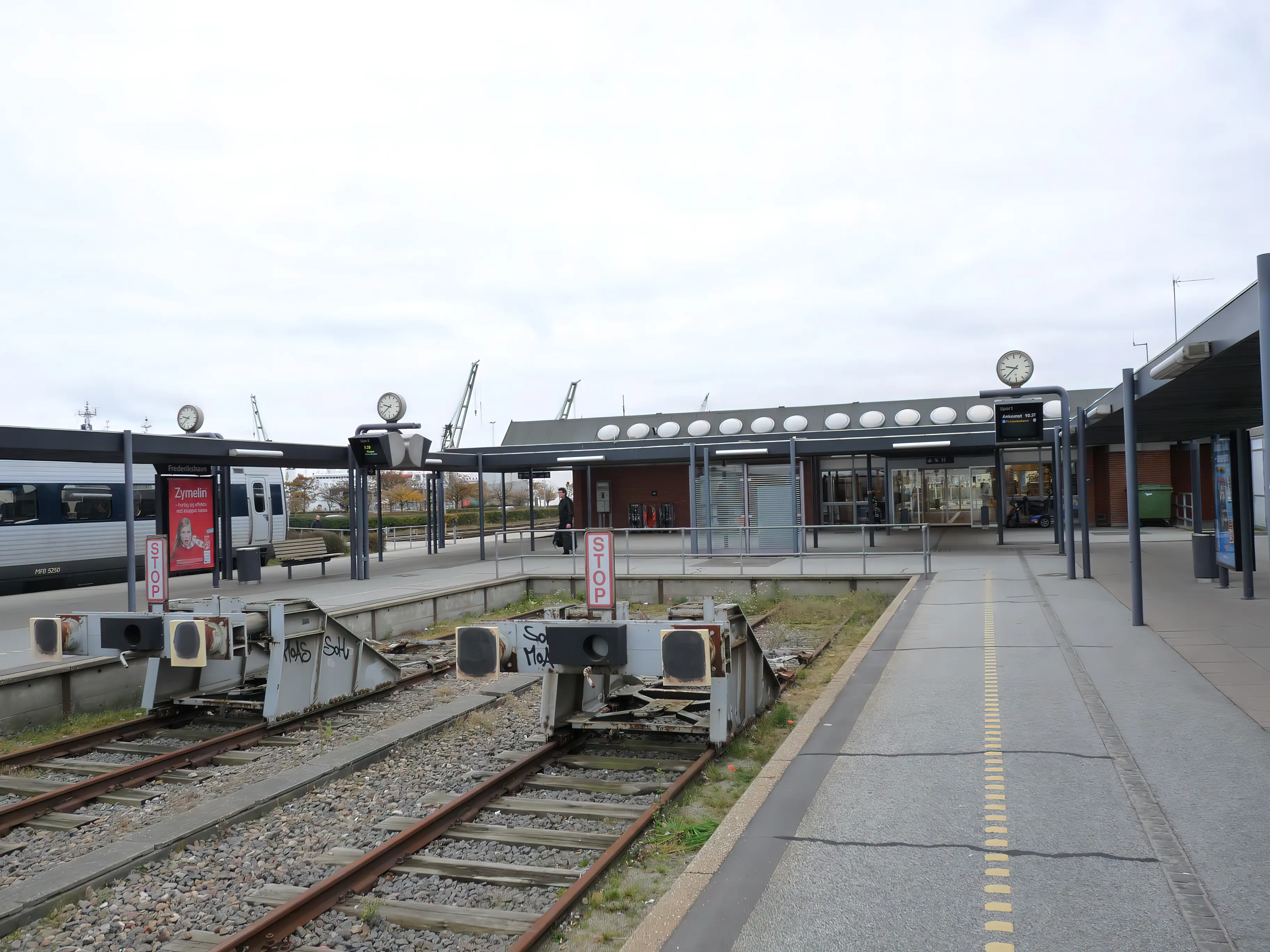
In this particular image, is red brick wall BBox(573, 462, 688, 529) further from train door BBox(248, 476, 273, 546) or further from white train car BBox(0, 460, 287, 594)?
white train car BBox(0, 460, 287, 594)

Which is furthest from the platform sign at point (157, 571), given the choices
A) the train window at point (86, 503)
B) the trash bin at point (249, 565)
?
the train window at point (86, 503)

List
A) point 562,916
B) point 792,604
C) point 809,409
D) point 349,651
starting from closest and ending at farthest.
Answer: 1. point 562,916
2. point 349,651
3. point 792,604
4. point 809,409

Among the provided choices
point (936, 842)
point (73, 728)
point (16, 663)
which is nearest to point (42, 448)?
point (16, 663)

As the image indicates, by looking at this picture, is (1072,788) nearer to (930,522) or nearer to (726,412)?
(930,522)

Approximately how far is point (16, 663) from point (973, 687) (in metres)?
9.76

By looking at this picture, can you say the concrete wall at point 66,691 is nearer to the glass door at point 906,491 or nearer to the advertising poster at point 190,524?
the advertising poster at point 190,524

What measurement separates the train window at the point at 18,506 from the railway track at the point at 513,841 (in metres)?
16.4

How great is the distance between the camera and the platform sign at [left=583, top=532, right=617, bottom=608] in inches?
236

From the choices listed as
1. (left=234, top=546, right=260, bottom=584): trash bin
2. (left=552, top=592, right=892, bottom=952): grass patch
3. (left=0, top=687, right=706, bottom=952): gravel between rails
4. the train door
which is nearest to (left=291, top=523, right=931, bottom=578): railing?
the train door

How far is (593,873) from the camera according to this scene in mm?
4586

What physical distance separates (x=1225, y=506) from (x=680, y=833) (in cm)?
1171

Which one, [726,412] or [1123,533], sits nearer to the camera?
[1123,533]

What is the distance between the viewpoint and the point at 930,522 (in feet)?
108

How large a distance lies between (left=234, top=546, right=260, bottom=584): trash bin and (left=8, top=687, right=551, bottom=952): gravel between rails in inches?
557
